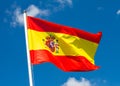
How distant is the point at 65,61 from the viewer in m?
34.3

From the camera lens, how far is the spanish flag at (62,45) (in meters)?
33.7

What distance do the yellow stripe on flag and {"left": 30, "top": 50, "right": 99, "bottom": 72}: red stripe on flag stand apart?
0.26 metres

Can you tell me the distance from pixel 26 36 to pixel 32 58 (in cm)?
136

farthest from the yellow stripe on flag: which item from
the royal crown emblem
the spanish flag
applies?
the royal crown emblem

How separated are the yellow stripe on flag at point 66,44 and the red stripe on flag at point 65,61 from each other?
0.26m

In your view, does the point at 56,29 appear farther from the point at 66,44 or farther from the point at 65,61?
the point at 65,61

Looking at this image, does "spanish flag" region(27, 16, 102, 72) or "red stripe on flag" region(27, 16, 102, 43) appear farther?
"red stripe on flag" region(27, 16, 102, 43)

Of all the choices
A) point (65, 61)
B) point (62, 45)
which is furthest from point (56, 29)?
point (65, 61)

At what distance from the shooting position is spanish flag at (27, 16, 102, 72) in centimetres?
3372

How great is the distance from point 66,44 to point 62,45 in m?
0.30

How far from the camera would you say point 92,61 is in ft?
116

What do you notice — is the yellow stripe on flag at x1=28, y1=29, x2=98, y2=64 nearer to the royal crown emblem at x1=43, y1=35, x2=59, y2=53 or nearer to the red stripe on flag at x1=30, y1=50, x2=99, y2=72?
the royal crown emblem at x1=43, y1=35, x2=59, y2=53

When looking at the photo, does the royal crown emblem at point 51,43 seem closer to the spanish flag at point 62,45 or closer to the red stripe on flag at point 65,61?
the spanish flag at point 62,45

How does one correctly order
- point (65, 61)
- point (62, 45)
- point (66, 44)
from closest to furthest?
point (65, 61)
point (62, 45)
point (66, 44)
